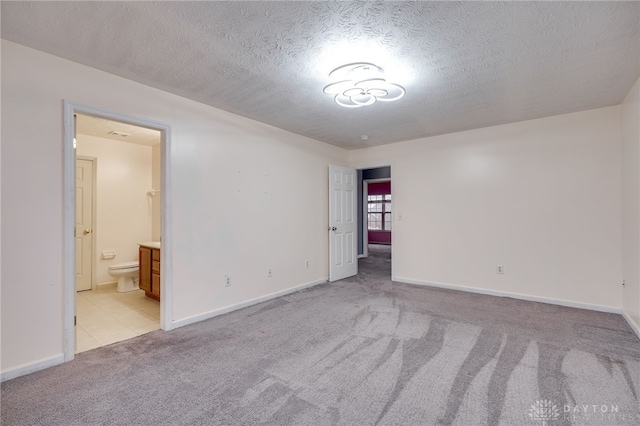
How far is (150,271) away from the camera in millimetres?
3945

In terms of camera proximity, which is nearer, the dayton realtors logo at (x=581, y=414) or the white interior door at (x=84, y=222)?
the dayton realtors logo at (x=581, y=414)

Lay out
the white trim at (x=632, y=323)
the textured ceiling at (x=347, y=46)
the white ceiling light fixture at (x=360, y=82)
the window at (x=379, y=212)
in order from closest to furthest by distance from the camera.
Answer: the textured ceiling at (x=347, y=46)
the white ceiling light fixture at (x=360, y=82)
the white trim at (x=632, y=323)
the window at (x=379, y=212)

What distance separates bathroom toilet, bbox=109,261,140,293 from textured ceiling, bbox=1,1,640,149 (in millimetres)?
2779

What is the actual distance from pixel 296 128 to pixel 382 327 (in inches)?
110

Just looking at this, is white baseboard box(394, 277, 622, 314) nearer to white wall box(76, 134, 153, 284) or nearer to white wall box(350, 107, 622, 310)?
white wall box(350, 107, 622, 310)

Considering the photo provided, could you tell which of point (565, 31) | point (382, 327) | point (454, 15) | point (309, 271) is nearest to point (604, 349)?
point (382, 327)

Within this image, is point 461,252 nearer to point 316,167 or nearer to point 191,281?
point 316,167

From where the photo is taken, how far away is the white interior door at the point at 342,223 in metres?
5.02

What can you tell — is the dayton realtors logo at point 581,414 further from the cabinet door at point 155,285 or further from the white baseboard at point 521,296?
the cabinet door at point 155,285

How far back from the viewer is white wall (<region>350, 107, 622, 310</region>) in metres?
3.46

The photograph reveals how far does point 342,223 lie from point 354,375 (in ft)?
10.8

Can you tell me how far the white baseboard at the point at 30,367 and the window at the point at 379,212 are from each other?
8.73 m

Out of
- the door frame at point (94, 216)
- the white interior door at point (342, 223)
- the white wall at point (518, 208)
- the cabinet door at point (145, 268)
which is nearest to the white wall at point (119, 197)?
the door frame at point (94, 216)

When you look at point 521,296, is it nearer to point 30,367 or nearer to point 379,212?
point 30,367
